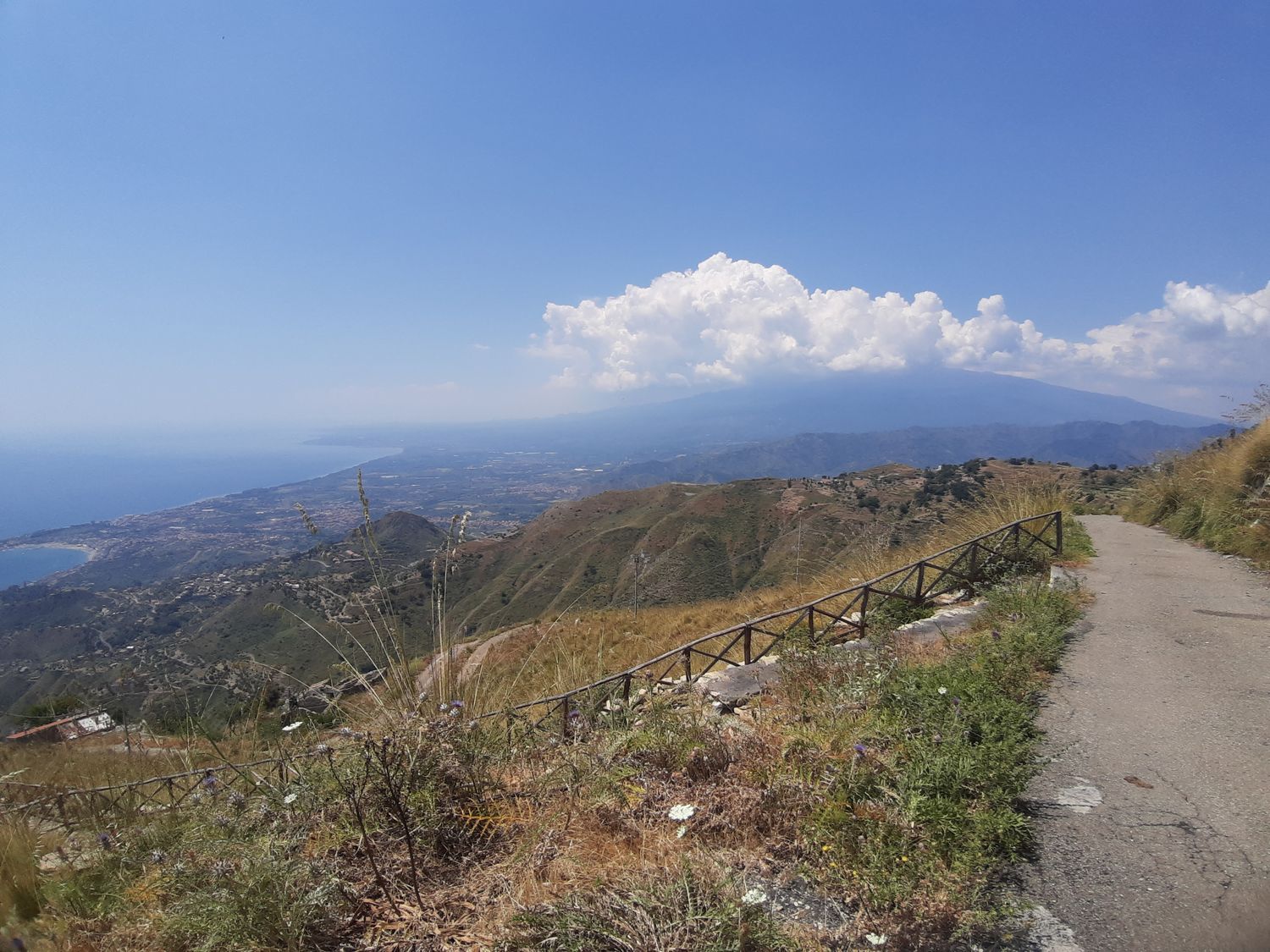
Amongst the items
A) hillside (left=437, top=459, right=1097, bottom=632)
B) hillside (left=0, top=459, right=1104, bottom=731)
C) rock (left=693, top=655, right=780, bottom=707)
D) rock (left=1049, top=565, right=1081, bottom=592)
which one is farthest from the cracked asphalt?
hillside (left=437, top=459, right=1097, bottom=632)

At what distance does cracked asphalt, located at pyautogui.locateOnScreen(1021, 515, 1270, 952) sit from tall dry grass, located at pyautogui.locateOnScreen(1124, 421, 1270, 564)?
365cm

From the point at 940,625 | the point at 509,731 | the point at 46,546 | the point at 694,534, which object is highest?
the point at 509,731

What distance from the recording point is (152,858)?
2436mm

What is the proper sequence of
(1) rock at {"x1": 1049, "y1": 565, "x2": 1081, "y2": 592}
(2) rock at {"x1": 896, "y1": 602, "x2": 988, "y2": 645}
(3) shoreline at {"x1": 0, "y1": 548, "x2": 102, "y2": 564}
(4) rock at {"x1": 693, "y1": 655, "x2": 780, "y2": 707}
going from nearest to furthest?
(4) rock at {"x1": 693, "y1": 655, "x2": 780, "y2": 707}, (2) rock at {"x1": 896, "y1": 602, "x2": 988, "y2": 645}, (1) rock at {"x1": 1049, "y1": 565, "x2": 1081, "y2": 592}, (3) shoreline at {"x1": 0, "y1": 548, "x2": 102, "y2": 564}

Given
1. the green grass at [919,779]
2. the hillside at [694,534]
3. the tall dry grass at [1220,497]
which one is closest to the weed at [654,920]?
the green grass at [919,779]

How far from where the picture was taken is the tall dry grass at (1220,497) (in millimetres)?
8648

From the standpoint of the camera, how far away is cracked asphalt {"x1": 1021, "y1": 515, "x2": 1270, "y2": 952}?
2164 millimetres

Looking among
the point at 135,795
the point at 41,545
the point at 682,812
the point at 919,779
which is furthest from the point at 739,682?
the point at 41,545

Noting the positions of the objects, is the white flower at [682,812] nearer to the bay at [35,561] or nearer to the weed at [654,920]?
the weed at [654,920]

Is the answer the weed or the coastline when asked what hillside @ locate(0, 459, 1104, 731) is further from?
the coastline

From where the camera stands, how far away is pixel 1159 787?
10.1ft

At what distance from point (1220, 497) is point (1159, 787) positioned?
33.8 ft

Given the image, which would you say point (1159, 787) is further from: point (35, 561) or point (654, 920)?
point (35, 561)

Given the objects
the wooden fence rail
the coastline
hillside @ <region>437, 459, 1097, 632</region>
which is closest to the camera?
the wooden fence rail
